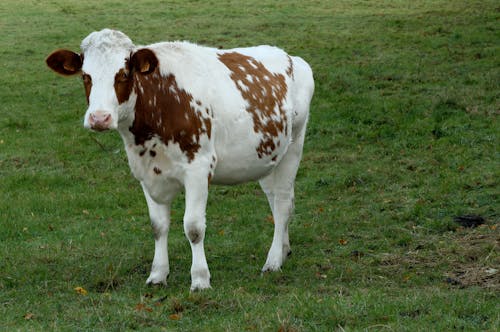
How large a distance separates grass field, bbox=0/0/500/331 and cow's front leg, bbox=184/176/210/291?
263 mm

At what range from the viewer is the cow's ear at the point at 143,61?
25.5 feet

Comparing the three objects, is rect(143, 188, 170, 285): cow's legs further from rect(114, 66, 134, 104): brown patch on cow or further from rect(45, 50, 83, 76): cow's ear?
rect(45, 50, 83, 76): cow's ear

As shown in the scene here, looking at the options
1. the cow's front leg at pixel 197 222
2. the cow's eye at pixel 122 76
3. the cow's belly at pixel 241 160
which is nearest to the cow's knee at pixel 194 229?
the cow's front leg at pixel 197 222

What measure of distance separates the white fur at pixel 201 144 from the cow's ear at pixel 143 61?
3.7 inches

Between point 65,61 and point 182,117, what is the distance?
3.97ft

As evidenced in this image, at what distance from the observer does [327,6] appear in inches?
1201

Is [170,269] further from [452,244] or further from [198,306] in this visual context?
[452,244]

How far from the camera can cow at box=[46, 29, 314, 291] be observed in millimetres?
7629

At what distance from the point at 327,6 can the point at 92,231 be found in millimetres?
21100

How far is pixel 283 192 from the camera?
9703 mm

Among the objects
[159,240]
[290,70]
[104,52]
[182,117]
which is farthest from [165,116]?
[290,70]

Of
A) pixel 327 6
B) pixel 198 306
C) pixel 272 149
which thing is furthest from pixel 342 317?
pixel 327 6

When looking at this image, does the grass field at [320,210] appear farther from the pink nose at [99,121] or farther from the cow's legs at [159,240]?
the pink nose at [99,121]

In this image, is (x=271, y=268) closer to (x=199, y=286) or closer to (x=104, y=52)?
(x=199, y=286)
